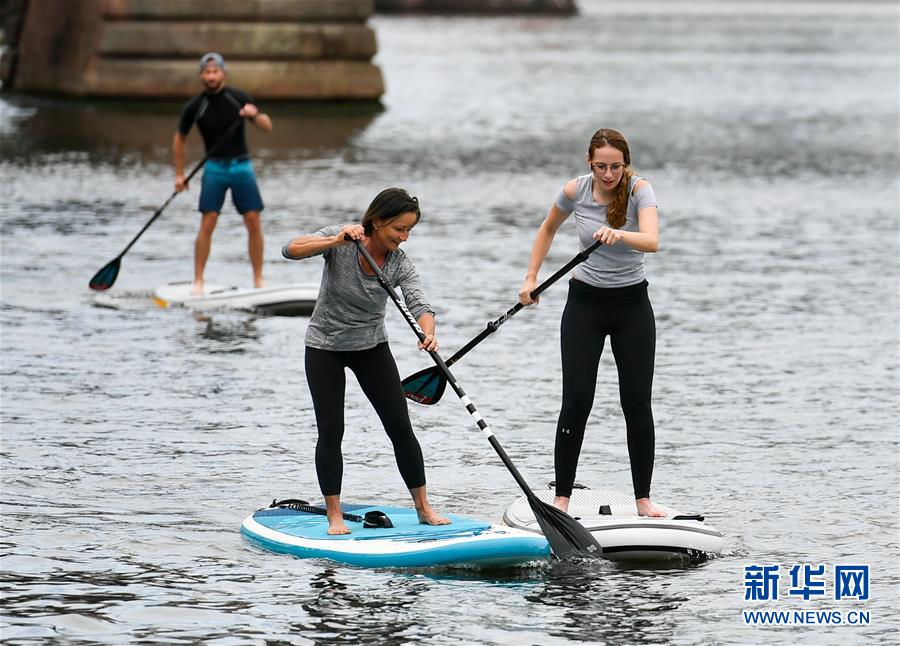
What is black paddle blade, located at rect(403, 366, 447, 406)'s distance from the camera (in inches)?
345

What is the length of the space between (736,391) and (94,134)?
57.8 feet

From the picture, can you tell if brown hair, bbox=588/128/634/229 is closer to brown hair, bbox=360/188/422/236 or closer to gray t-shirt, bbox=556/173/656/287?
gray t-shirt, bbox=556/173/656/287

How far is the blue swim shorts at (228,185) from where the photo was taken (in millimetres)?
14617

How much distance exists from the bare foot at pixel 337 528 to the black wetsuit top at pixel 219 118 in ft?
21.5

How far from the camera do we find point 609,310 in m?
8.45

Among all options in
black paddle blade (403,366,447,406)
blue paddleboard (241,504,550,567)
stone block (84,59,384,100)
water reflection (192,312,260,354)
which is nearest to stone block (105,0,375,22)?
stone block (84,59,384,100)

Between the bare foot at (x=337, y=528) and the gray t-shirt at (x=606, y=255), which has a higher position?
the gray t-shirt at (x=606, y=255)

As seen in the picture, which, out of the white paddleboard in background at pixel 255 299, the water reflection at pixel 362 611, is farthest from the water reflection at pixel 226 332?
the water reflection at pixel 362 611

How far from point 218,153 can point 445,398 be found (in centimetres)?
368

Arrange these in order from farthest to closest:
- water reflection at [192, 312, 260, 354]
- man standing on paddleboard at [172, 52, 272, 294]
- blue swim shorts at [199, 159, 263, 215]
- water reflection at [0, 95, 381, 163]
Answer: water reflection at [0, 95, 381, 163]
blue swim shorts at [199, 159, 263, 215]
man standing on paddleboard at [172, 52, 272, 294]
water reflection at [192, 312, 260, 354]

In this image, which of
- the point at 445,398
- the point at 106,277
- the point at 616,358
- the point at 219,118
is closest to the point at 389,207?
the point at 616,358

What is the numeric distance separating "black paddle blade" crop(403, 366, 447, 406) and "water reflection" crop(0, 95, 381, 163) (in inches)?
644

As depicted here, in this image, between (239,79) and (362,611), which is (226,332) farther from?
(239,79)

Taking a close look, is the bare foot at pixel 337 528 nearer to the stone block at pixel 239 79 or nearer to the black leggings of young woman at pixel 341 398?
the black leggings of young woman at pixel 341 398
